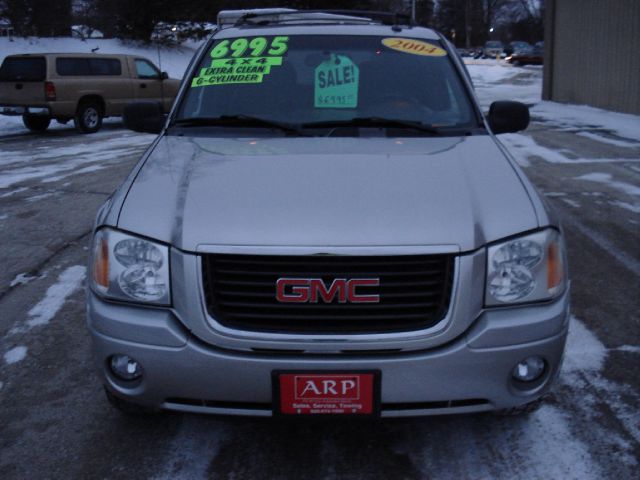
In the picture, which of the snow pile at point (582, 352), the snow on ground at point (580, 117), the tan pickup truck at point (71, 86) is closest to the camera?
the snow pile at point (582, 352)

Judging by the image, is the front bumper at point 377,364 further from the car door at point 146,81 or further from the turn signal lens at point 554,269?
the car door at point 146,81

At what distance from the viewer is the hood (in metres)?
2.69

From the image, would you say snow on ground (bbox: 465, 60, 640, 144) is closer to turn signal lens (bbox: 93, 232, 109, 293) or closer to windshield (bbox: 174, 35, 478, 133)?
windshield (bbox: 174, 35, 478, 133)

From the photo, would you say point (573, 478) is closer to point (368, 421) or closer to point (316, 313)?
point (368, 421)

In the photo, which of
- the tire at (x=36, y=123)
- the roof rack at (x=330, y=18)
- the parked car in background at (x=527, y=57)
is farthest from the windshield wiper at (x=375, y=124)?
the parked car in background at (x=527, y=57)

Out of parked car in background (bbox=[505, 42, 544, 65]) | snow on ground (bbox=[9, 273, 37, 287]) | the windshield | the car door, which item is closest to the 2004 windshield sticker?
the windshield

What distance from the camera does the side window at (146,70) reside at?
62.1 feet

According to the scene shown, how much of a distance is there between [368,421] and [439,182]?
101 cm

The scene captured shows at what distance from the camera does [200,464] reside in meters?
→ 3.00

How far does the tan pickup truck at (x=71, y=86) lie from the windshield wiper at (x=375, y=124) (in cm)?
1418

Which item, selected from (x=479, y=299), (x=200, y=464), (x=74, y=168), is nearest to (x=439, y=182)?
(x=479, y=299)

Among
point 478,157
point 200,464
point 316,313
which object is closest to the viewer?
point 316,313

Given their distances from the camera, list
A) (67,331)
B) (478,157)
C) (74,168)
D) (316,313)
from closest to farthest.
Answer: (316,313) < (478,157) < (67,331) < (74,168)

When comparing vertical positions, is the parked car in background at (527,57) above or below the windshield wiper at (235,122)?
below
